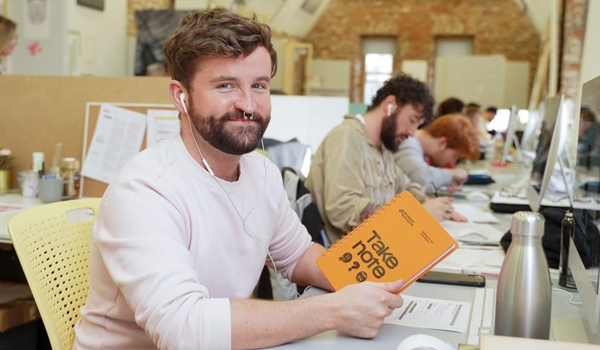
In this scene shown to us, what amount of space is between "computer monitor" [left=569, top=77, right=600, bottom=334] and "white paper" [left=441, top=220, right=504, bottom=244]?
2.38 feet

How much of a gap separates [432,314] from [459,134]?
2.99 meters

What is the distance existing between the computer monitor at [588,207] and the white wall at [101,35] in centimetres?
585

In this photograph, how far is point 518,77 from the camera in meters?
12.3

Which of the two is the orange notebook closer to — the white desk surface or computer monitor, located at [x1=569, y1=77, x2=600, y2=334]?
the white desk surface

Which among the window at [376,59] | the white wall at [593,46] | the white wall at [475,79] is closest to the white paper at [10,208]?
the white wall at [593,46]

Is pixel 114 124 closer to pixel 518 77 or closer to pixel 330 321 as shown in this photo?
pixel 330 321

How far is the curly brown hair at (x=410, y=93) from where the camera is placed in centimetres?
288

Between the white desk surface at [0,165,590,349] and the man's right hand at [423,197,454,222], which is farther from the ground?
the man's right hand at [423,197,454,222]

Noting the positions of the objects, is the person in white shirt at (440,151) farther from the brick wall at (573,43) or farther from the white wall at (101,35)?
the white wall at (101,35)

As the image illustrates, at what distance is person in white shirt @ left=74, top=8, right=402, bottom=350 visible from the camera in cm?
111

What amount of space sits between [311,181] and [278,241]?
1168 millimetres

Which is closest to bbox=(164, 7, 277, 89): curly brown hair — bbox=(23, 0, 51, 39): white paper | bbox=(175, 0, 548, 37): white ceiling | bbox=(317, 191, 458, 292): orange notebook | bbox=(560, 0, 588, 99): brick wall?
bbox=(317, 191, 458, 292): orange notebook

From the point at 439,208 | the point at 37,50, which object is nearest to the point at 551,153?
the point at 439,208

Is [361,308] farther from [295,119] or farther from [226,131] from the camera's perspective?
[295,119]
